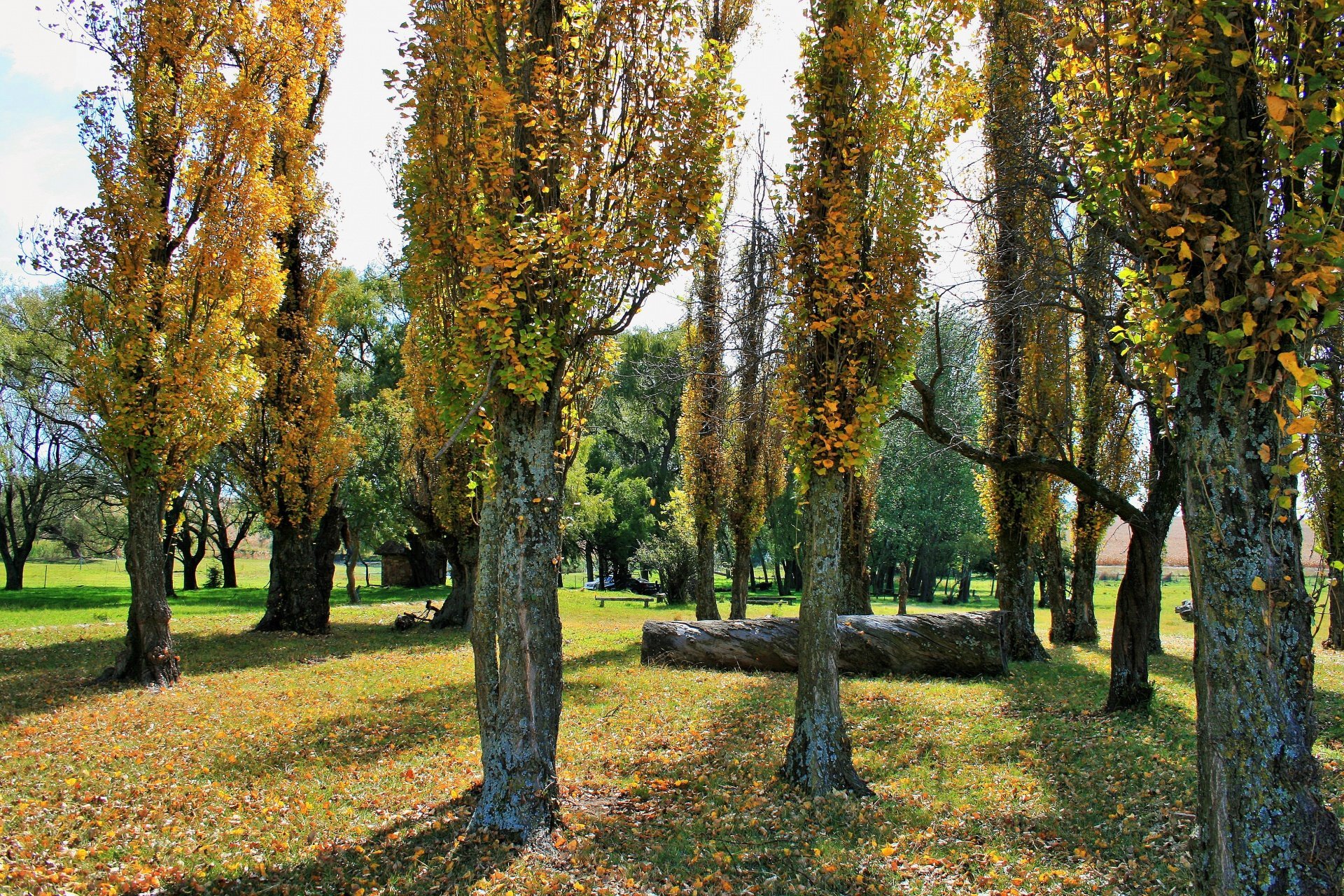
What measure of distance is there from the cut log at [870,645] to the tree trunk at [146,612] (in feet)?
25.2

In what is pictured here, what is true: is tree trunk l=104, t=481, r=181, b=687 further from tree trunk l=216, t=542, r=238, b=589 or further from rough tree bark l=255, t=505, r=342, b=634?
tree trunk l=216, t=542, r=238, b=589

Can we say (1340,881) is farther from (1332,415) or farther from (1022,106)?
(1332,415)

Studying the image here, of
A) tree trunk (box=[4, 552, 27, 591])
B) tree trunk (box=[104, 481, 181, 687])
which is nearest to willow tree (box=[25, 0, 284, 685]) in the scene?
tree trunk (box=[104, 481, 181, 687])

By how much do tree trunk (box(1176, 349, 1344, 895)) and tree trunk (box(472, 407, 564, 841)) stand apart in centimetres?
395

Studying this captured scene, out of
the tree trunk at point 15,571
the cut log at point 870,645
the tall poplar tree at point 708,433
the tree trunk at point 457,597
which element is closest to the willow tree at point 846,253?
the cut log at point 870,645

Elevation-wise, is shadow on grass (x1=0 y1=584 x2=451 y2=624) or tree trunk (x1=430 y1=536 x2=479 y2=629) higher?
tree trunk (x1=430 y1=536 x2=479 y2=629)

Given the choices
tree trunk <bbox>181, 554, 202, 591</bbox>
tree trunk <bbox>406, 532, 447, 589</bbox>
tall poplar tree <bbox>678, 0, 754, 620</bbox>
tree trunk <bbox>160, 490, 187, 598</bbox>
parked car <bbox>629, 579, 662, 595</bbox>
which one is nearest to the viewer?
tall poplar tree <bbox>678, 0, 754, 620</bbox>

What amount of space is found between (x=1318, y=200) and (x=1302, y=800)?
2.62 meters

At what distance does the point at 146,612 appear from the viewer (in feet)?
38.0

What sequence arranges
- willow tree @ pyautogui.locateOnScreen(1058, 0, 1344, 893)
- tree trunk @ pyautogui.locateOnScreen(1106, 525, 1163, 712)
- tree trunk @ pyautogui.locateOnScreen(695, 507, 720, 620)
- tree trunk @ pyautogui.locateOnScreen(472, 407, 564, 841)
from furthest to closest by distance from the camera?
tree trunk @ pyautogui.locateOnScreen(695, 507, 720, 620), tree trunk @ pyautogui.locateOnScreen(1106, 525, 1163, 712), tree trunk @ pyautogui.locateOnScreen(472, 407, 564, 841), willow tree @ pyautogui.locateOnScreen(1058, 0, 1344, 893)

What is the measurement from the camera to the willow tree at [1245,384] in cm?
328

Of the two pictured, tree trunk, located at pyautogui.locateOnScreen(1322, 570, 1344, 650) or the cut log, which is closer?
the cut log

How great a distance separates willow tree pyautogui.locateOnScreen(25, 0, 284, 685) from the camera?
11367 millimetres

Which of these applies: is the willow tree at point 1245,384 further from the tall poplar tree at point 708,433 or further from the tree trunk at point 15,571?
the tree trunk at point 15,571
